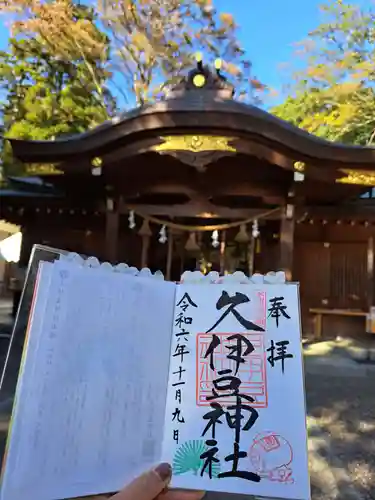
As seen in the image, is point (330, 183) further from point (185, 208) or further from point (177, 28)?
point (177, 28)

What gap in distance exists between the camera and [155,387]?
159 cm

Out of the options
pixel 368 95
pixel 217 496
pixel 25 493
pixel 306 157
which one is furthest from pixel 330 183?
pixel 368 95

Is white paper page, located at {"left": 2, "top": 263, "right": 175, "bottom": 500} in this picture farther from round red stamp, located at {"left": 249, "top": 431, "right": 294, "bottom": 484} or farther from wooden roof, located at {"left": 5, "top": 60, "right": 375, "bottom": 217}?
wooden roof, located at {"left": 5, "top": 60, "right": 375, "bottom": 217}

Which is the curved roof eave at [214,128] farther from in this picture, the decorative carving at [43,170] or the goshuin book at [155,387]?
the goshuin book at [155,387]

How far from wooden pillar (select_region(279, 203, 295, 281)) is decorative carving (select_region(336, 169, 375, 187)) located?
3.02 feet

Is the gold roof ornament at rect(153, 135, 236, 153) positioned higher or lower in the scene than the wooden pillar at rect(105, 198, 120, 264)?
higher

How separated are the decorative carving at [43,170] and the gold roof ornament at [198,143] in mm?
1846

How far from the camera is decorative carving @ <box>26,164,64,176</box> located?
7074 millimetres

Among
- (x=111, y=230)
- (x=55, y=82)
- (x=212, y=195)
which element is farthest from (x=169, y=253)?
(x=55, y=82)

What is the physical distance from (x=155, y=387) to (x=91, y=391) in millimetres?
231

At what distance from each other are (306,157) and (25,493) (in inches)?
234

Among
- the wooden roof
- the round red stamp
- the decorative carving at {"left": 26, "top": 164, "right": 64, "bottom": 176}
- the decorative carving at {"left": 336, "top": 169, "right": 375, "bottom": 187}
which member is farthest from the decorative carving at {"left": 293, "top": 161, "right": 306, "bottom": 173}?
the round red stamp

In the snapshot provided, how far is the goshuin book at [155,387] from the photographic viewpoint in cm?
137

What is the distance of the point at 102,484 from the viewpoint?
1402mm
